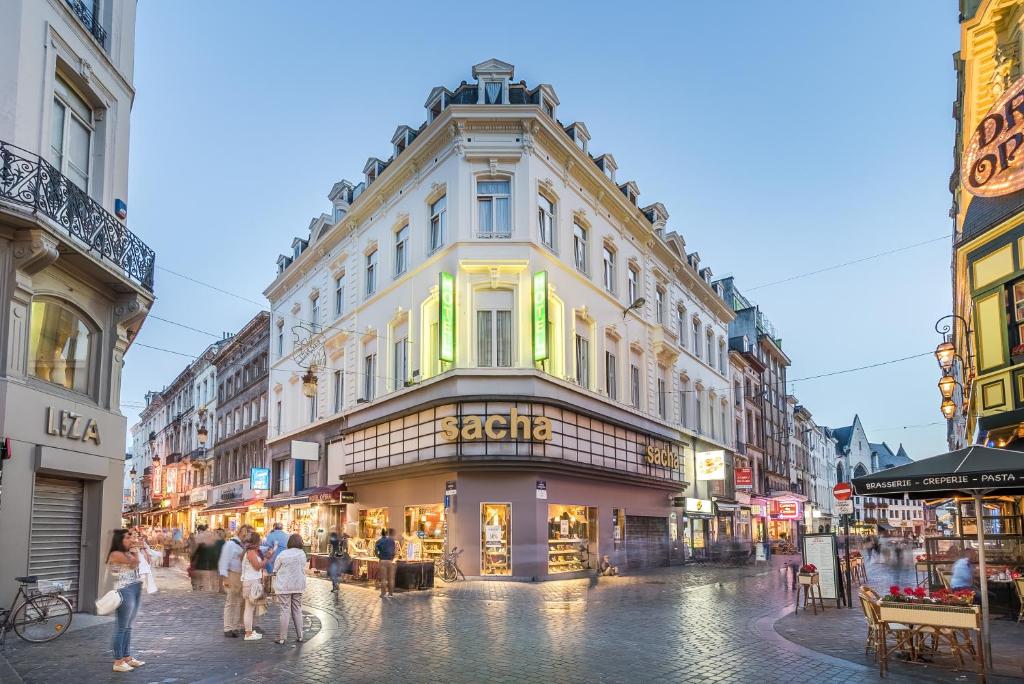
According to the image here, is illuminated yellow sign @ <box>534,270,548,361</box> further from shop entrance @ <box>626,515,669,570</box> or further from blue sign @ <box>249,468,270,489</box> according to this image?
blue sign @ <box>249,468,270,489</box>

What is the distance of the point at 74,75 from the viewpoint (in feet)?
48.4

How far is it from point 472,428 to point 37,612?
13.0 metres

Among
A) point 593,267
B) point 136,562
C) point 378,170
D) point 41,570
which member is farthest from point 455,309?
point 136,562

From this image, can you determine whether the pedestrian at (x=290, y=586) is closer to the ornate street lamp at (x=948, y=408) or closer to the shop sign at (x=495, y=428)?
the shop sign at (x=495, y=428)

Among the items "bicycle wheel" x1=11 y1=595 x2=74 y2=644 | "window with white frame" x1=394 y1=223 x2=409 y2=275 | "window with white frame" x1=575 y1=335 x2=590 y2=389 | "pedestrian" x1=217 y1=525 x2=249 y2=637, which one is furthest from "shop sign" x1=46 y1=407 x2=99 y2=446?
"window with white frame" x1=575 y1=335 x2=590 y2=389

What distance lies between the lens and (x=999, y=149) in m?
16.0

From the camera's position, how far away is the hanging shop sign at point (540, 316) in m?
23.9

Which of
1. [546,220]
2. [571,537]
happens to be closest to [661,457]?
[571,537]

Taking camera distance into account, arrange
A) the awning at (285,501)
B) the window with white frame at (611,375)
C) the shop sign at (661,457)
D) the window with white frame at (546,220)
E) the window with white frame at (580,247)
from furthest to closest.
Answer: the awning at (285,501), the shop sign at (661,457), the window with white frame at (611,375), the window with white frame at (580,247), the window with white frame at (546,220)

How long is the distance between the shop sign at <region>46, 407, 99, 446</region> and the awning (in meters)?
18.5

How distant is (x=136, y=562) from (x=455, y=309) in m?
15.1

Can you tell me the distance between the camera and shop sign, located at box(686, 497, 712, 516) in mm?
35969

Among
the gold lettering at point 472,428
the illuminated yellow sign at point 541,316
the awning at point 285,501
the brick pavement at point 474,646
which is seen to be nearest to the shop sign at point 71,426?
the brick pavement at point 474,646

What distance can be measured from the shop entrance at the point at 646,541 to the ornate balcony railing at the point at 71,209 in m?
20.3
